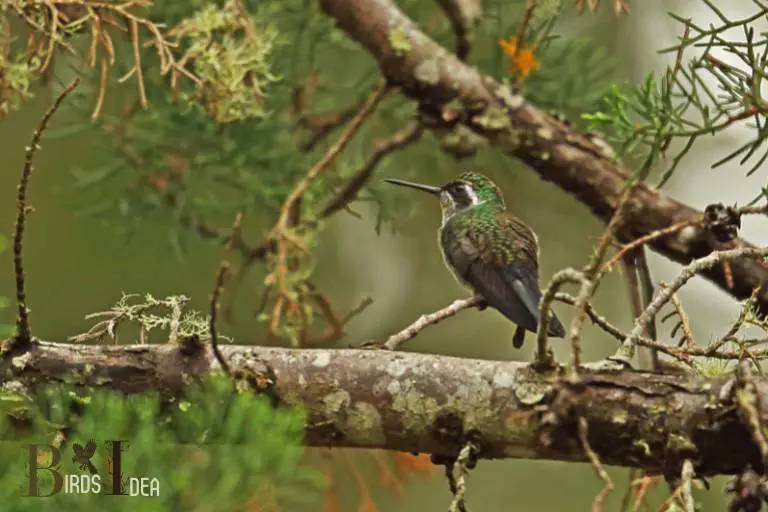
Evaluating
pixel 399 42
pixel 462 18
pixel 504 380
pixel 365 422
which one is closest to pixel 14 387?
pixel 365 422

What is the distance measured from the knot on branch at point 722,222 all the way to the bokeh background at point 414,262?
67cm

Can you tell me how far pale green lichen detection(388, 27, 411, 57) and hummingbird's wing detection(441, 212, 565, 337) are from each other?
0.89 ft

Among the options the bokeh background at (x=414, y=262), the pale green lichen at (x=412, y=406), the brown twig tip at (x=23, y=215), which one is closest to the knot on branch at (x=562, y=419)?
the pale green lichen at (x=412, y=406)

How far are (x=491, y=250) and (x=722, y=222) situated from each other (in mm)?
309

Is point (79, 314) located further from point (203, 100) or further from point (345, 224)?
point (345, 224)

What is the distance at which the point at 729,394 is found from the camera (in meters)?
1.01

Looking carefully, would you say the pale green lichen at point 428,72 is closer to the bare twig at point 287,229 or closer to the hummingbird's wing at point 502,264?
the bare twig at point 287,229

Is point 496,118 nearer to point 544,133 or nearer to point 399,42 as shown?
point 544,133

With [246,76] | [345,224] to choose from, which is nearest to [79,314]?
[246,76]

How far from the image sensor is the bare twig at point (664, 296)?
1052mm

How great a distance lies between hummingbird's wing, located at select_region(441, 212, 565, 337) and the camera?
1.43m

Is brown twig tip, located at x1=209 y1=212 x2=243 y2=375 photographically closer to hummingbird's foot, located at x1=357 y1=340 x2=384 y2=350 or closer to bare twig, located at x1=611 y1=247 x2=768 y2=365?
hummingbird's foot, located at x1=357 y1=340 x2=384 y2=350

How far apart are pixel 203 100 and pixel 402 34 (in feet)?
1.09

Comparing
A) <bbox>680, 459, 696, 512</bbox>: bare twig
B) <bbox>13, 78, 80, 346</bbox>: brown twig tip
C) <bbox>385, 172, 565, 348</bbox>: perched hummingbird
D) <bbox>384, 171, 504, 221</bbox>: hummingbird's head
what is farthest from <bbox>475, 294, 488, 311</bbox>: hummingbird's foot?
<bbox>13, 78, 80, 346</bbox>: brown twig tip
